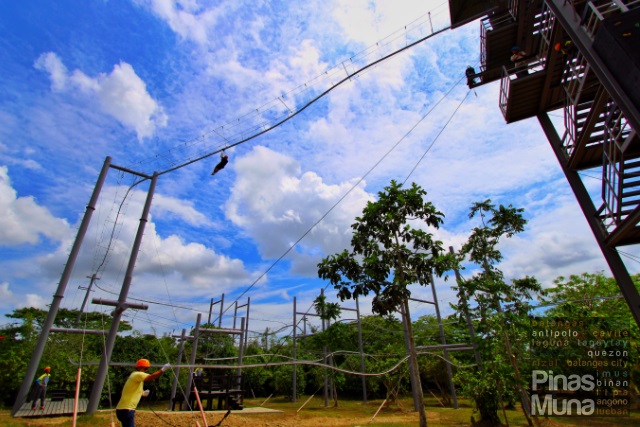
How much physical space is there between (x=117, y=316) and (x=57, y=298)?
2.10 meters

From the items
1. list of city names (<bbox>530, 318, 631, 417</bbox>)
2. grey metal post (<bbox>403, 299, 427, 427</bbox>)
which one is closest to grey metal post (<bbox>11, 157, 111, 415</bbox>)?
grey metal post (<bbox>403, 299, 427, 427</bbox>)

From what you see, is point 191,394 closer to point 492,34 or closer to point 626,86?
point 626,86

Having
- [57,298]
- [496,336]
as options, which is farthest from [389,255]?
[57,298]

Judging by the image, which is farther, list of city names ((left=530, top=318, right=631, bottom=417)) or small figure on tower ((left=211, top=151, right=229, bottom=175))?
list of city names ((left=530, top=318, right=631, bottom=417))

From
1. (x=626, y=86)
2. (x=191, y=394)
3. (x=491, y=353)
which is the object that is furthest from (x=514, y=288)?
(x=191, y=394)

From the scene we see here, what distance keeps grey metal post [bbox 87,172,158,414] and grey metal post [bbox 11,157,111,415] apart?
5.61ft

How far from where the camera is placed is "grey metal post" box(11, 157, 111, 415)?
991 cm

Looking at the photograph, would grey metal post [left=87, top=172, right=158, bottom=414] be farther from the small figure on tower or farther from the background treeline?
the small figure on tower

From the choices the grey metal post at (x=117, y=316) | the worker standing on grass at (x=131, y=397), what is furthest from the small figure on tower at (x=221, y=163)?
the worker standing on grass at (x=131, y=397)

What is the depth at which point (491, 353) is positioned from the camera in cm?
1227

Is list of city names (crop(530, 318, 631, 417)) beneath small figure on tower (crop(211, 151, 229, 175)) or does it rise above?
beneath

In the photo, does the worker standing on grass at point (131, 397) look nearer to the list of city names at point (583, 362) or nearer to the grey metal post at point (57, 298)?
the grey metal post at point (57, 298)

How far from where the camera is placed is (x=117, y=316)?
10.9 m

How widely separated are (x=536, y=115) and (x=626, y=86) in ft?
18.8
